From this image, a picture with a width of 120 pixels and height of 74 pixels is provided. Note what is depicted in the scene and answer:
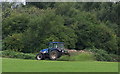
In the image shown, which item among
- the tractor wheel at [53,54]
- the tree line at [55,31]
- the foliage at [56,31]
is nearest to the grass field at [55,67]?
the tractor wheel at [53,54]

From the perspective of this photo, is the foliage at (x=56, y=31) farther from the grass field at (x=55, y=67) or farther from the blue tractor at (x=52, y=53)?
the grass field at (x=55, y=67)

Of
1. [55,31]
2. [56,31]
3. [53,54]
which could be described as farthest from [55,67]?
[56,31]

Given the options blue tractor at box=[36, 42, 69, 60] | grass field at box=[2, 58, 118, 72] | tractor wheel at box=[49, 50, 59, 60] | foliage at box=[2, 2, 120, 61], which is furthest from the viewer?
foliage at box=[2, 2, 120, 61]

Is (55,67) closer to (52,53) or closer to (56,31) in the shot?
(52,53)

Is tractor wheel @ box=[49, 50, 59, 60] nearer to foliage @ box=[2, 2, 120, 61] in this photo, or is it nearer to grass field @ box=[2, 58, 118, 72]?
foliage @ box=[2, 2, 120, 61]

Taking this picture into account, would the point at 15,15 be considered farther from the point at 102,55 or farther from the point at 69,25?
the point at 102,55

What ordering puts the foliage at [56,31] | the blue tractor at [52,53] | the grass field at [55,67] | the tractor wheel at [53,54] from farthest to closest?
1. the foliage at [56,31]
2. the blue tractor at [52,53]
3. the tractor wheel at [53,54]
4. the grass field at [55,67]

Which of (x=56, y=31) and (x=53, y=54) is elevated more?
(x=56, y=31)

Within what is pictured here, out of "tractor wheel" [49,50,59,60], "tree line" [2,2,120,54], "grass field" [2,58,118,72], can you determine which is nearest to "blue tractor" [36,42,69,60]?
"tractor wheel" [49,50,59,60]

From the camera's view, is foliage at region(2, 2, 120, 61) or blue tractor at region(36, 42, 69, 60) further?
foliage at region(2, 2, 120, 61)

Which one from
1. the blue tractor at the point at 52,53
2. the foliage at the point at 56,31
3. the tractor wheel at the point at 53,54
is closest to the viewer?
the tractor wheel at the point at 53,54

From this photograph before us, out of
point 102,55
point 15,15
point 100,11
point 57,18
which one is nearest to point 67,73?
point 102,55

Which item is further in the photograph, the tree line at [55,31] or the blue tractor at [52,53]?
the tree line at [55,31]

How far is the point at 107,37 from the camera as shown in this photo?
37.0 metres
